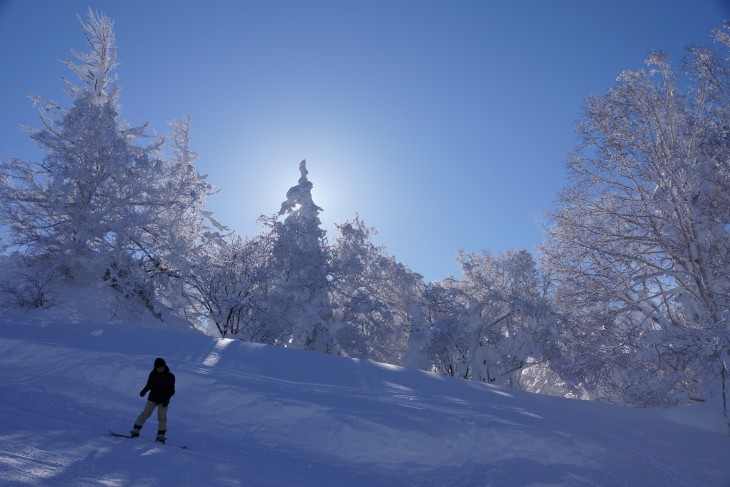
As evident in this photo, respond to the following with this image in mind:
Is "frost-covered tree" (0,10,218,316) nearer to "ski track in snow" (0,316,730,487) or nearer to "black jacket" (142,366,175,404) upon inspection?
"ski track in snow" (0,316,730,487)

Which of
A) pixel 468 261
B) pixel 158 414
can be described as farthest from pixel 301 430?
pixel 468 261

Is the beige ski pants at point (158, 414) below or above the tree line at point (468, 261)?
below

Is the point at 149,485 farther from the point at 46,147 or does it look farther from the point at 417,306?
the point at 417,306

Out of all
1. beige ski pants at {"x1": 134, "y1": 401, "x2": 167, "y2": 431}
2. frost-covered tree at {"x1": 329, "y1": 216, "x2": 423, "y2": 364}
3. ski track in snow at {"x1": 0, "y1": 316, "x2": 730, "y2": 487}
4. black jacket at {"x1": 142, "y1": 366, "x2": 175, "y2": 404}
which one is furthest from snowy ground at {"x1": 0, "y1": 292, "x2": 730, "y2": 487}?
frost-covered tree at {"x1": 329, "y1": 216, "x2": 423, "y2": 364}

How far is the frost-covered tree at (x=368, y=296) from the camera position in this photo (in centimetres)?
2450

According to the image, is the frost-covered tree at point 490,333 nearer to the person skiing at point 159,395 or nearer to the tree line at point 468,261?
the tree line at point 468,261

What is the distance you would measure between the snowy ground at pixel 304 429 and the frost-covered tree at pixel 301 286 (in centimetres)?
1030

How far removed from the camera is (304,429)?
29.0 feet

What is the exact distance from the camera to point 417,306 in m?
24.0

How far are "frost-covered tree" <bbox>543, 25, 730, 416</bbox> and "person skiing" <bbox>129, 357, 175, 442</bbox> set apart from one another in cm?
1052

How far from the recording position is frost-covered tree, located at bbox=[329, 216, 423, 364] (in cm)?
2450

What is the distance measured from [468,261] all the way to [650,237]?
16320 mm

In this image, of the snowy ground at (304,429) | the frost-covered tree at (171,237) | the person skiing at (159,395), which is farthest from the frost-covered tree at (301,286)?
the person skiing at (159,395)

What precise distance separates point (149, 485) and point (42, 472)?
1.16 metres
